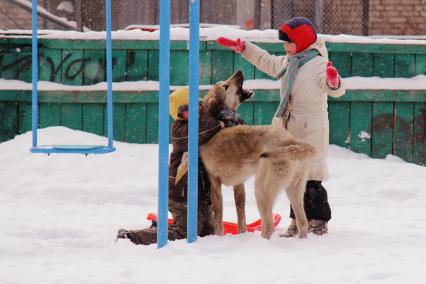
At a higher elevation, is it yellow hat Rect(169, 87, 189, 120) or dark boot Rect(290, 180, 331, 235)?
yellow hat Rect(169, 87, 189, 120)

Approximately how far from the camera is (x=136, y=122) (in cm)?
781

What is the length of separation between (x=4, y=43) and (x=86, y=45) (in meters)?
0.85

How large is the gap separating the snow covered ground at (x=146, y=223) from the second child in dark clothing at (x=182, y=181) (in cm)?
27

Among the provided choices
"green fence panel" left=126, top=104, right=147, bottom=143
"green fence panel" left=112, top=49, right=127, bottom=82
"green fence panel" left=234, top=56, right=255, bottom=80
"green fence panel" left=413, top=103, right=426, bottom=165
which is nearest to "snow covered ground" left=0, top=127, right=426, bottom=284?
"green fence panel" left=126, top=104, right=147, bottom=143

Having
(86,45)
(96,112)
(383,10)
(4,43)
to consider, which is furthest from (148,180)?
(383,10)

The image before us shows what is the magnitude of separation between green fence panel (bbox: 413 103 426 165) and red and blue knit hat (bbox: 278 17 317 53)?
11.3 ft

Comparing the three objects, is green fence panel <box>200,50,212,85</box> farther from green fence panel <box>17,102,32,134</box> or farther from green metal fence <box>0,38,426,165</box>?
green fence panel <box>17,102,32,134</box>

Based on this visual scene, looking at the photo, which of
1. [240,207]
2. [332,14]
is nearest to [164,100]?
[240,207]

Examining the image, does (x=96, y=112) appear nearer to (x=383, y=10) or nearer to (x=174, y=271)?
(x=174, y=271)

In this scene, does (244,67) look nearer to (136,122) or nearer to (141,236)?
(136,122)

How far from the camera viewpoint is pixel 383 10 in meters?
11.5

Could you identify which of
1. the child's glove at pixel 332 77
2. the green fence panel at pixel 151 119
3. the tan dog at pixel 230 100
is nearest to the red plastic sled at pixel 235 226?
the tan dog at pixel 230 100

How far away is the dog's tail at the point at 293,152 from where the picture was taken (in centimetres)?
434

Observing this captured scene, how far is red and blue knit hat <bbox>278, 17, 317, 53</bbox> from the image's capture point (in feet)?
15.9
